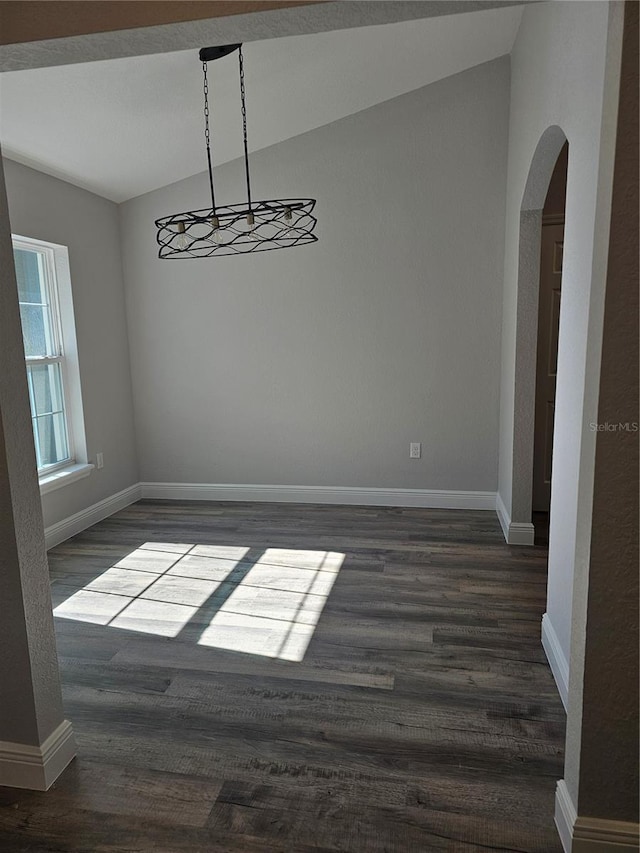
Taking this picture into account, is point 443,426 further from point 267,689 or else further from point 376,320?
point 267,689

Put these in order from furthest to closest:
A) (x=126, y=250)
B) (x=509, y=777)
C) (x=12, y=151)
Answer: (x=126, y=250), (x=12, y=151), (x=509, y=777)

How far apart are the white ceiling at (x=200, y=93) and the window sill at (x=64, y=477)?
80.6 inches

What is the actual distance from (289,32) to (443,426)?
328 cm

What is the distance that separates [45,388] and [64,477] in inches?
25.7

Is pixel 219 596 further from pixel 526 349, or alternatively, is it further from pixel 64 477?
pixel 526 349

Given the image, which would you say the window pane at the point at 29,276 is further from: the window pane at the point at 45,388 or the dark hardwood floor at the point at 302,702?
the dark hardwood floor at the point at 302,702

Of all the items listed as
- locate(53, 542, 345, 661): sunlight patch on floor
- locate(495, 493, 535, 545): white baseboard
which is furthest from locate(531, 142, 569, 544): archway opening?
locate(53, 542, 345, 661): sunlight patch on floor

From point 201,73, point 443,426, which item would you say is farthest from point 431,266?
point 201,73

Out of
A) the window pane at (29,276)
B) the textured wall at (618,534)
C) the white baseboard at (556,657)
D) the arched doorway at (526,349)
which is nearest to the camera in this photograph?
the textured wall at (618,534)

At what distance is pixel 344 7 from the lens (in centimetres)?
146

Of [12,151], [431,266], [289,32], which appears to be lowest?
[431,266]

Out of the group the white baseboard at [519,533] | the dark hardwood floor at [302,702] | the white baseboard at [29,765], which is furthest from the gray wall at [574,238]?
the white baseboard at [29,765]

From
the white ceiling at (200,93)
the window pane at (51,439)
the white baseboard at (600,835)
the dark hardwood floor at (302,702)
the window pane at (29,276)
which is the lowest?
the dark hardwood floor at (302,702)

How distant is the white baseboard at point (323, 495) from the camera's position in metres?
4.55
